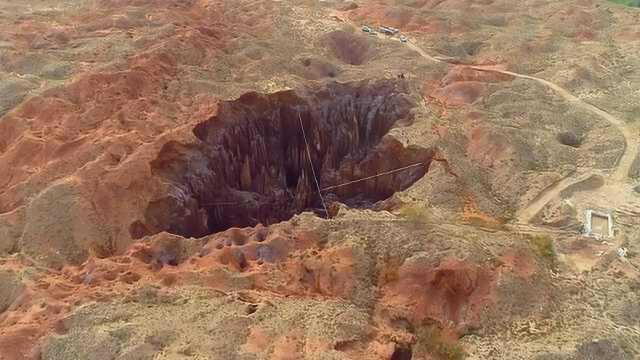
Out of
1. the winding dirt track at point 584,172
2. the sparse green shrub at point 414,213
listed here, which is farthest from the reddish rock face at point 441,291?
the winding dirt track at point 584,172

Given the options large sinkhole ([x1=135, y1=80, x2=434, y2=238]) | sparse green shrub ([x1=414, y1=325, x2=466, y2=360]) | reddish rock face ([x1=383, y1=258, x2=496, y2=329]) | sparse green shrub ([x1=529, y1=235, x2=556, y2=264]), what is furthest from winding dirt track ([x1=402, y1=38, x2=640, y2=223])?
sparse green shrub ([x1=414, y1=325, x2=466, y2=360])

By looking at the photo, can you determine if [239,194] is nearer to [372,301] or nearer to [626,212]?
[372,301]

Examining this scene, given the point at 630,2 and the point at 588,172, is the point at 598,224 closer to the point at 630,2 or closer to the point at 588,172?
the point at 588,172

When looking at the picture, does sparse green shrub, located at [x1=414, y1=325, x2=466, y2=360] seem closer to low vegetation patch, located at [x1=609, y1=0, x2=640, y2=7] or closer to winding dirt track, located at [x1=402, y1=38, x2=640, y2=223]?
winding dirt track, located at [x1=402, y1=38, x2=640, y2=223]

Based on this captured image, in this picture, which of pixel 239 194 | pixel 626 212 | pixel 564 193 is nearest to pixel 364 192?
pixel 239 194

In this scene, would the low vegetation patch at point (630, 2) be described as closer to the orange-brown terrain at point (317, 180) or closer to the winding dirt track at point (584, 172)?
the orange-brown terrain at point (317, 180)

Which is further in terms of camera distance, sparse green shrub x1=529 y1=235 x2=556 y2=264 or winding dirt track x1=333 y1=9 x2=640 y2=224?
winding dirt track x1=333 y1=9 x2=640 y2=224
